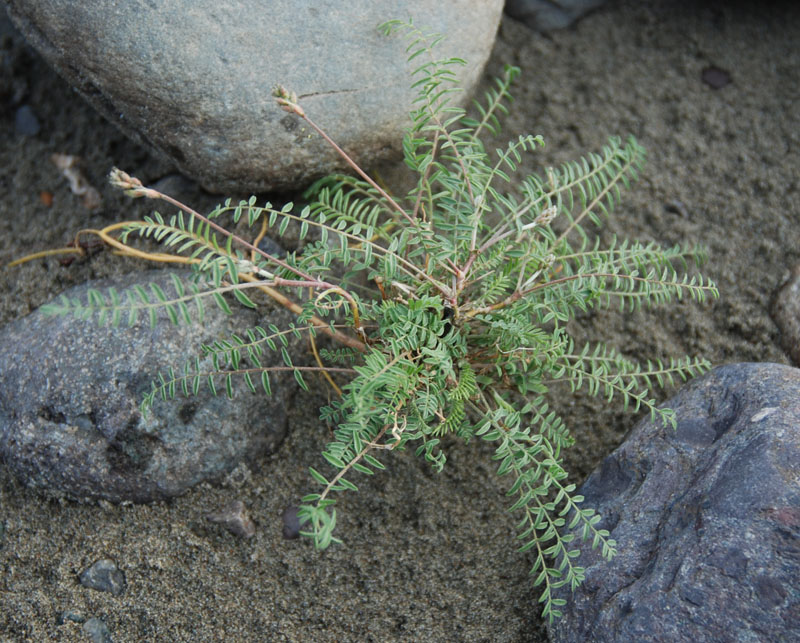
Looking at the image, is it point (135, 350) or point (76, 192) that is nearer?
point (135, 350)

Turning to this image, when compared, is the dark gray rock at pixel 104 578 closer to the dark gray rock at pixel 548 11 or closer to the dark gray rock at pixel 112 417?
the dark gray rock at pixel 112 417

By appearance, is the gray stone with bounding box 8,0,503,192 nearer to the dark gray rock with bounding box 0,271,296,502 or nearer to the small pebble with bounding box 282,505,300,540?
the dark gray rock with bounding box 0,271,296,502

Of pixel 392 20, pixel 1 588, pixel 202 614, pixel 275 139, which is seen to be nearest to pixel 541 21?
pixel 392 20

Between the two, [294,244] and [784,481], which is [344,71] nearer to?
[294,244]

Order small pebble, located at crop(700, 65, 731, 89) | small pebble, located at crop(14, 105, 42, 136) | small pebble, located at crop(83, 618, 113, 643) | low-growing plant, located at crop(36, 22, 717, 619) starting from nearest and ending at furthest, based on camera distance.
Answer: low-growing plant, located at crop(36, 22, 717, 619)
small pebble, located at crop(83, 618, 113, 643)
small pebble, located at crop(14, 105, 42, 136)
small pebble, located at crop(700, 65, 731, 89)

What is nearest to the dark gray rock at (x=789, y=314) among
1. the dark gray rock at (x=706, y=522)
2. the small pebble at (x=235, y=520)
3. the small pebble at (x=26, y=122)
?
the dark gray rock at (x=706, y=522)

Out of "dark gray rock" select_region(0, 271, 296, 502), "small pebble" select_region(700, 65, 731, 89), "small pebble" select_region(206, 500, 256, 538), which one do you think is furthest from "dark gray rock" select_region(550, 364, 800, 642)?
"small pebble" select_region(700, 65, 731, 89)
